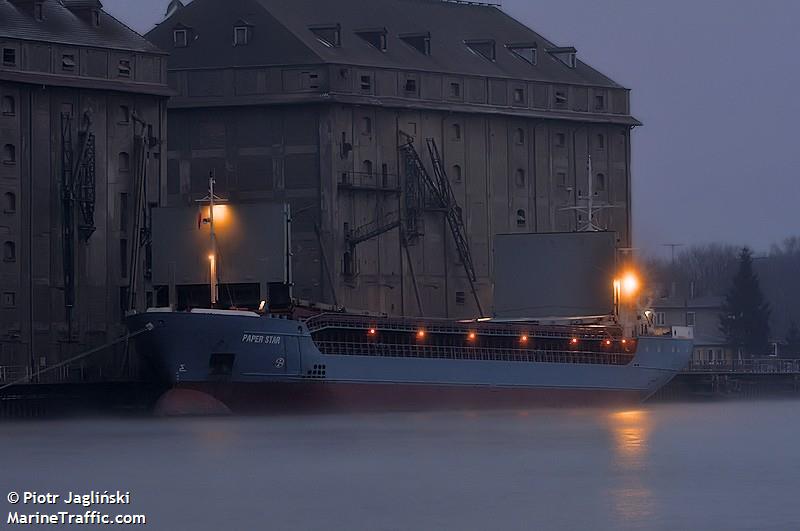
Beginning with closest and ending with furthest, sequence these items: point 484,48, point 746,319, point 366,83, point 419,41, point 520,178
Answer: point 366,83, point 419,41, point 520,178, point 484,48, point 746,319

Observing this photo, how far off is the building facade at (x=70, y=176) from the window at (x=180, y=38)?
472 inches

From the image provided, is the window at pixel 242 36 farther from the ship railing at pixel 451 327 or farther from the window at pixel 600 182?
the window at pixel 600 182

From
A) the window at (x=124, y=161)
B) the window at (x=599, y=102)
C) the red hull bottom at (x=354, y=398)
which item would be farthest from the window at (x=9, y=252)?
the window at (x=599, y=102)

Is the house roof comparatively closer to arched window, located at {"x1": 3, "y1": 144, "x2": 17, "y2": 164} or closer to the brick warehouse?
the brick warehouse

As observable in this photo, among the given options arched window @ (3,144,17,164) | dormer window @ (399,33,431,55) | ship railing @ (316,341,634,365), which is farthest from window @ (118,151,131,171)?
dormer window @ (399,33,431,55)

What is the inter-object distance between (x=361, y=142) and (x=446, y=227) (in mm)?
6553

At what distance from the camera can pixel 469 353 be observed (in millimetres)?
82625

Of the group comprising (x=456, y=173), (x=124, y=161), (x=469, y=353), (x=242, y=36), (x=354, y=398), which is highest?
(x=242, y=36)

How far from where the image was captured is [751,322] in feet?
441

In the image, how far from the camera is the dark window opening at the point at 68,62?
82000 millimetres

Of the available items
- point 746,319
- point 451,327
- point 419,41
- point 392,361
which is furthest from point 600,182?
point 392,361

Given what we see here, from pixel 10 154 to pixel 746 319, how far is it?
6656cm

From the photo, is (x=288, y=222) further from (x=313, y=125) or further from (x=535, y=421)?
(x=313, y=125)

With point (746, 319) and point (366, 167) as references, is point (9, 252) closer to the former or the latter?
point (366, 167)
